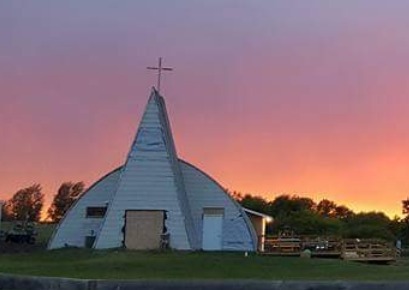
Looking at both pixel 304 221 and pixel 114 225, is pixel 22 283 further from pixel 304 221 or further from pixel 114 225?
pixel 304 221

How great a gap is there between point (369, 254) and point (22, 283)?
32566 millimetres

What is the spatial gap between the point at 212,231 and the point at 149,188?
18.2ft

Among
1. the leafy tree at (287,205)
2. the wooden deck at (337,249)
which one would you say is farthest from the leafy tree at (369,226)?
the wooden deck at (337,249)

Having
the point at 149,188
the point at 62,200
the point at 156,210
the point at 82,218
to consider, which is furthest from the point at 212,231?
the point at 62,200

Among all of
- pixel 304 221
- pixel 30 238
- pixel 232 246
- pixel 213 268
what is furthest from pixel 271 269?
pixel 304 221

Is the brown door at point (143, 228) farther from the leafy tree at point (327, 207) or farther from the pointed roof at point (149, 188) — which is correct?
the leafy tree at point (327, 207)

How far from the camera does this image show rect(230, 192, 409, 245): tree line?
91750 millimetres

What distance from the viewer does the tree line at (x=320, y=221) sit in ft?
301

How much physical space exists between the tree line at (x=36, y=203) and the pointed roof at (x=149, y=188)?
81.0 m

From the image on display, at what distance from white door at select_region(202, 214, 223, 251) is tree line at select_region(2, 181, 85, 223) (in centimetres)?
7854

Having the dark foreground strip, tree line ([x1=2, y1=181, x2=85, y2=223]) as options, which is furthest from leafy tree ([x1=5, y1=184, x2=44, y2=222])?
the dark foreground strip

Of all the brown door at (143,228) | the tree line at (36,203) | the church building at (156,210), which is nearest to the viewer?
the brown door at (143,228)

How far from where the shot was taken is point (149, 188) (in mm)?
43406

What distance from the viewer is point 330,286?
38.7 feet
